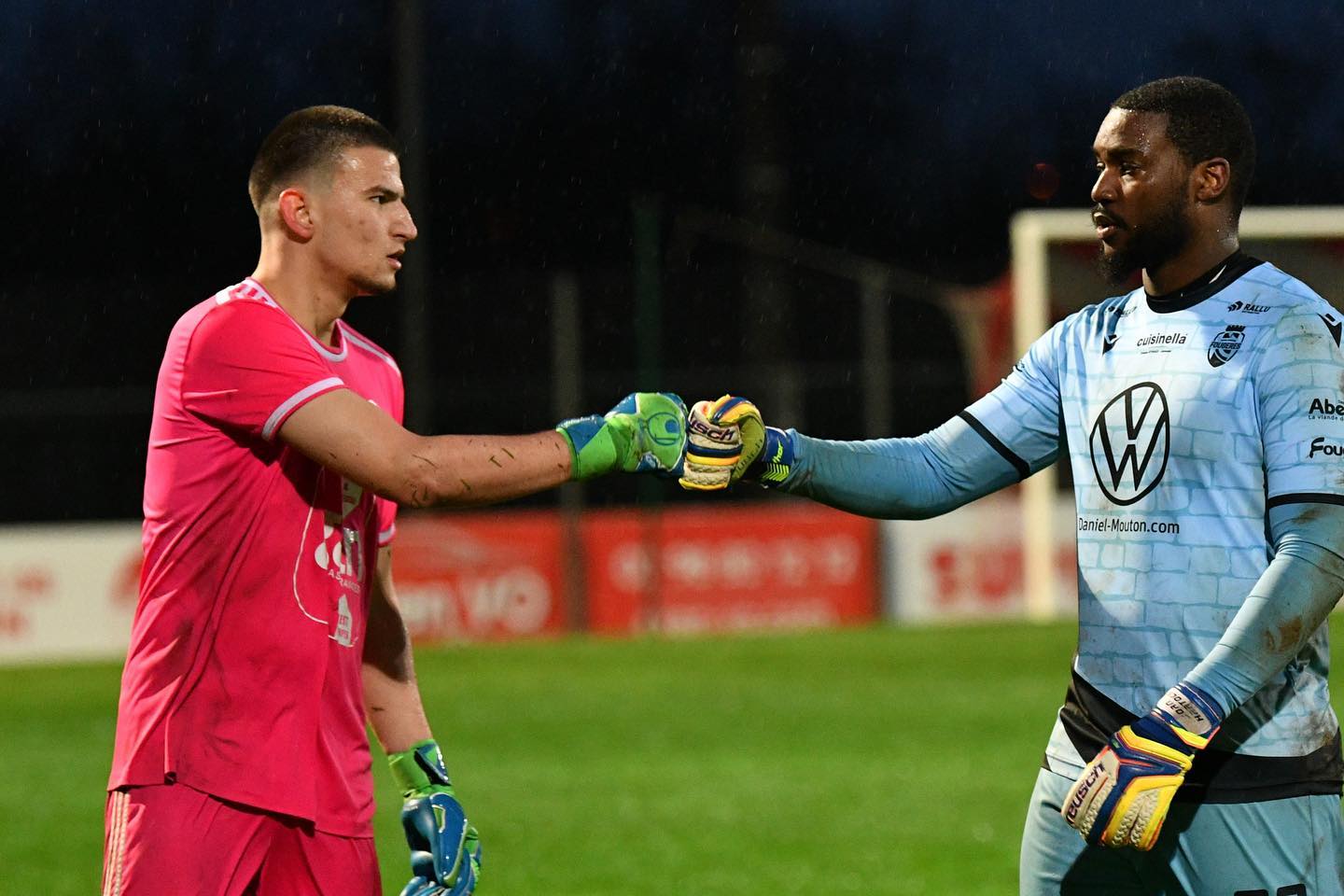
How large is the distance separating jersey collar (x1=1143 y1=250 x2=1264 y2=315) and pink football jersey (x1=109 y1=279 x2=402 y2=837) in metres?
1.66

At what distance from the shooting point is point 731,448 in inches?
170

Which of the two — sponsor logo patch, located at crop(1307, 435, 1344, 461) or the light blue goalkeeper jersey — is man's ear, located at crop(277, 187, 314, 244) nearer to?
the light blue goalkeeper jersey

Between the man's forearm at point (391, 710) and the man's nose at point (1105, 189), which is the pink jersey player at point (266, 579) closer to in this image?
the man's forearm at point (391, 710)

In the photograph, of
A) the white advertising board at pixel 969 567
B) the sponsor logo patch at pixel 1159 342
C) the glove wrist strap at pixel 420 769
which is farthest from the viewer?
the white advertising board at pixel 969 567

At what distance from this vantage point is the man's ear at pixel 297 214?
423 centimetres

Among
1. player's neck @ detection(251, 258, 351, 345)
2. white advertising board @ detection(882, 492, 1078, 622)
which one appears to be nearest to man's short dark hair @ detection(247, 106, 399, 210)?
player's neck @ detection(251, 258, 351, 345)

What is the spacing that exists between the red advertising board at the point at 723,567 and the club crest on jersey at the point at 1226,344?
52.0ft

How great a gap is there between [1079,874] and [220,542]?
1815mm

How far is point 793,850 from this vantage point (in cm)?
910

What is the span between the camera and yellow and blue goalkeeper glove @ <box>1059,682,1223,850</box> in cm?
361

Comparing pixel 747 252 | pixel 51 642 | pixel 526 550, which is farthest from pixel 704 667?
pixel 747 252

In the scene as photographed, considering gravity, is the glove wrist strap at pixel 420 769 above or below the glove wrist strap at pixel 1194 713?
below

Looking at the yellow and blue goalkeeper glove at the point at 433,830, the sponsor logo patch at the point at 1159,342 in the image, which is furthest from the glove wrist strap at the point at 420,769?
the sponsor logo patch at the point at 1159,342

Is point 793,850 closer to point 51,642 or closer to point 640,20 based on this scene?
point 51,642
